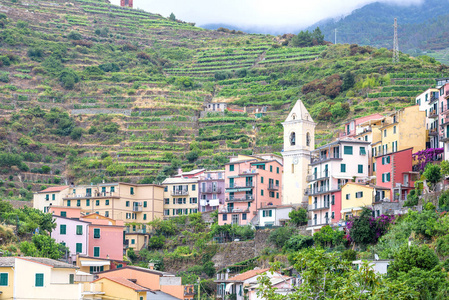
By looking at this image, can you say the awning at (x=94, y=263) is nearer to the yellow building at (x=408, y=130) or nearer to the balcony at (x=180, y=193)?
the balcony at (x=180, y=193)

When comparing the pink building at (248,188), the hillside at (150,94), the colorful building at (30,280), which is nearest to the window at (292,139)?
the pink building at (248,188)

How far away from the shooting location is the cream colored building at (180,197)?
9444cm

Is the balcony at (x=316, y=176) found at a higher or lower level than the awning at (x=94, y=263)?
higher

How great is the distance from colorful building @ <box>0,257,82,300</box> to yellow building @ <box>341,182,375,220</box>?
2898 centimetres

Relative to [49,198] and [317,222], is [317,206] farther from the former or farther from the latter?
[49,198]

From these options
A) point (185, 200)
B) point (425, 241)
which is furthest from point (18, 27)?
point (425, 241)

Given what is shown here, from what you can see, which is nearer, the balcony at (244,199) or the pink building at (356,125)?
the balcony at (244,199)

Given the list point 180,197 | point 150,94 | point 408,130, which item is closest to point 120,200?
point 180,197

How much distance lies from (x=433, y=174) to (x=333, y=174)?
14068 millimetres

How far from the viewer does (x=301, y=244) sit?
72.2 m

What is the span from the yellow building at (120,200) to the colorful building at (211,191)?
14.9 ft

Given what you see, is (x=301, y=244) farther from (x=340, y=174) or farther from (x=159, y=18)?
(x=159, y=18)

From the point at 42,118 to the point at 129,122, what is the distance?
1291cm

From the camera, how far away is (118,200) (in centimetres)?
9119
